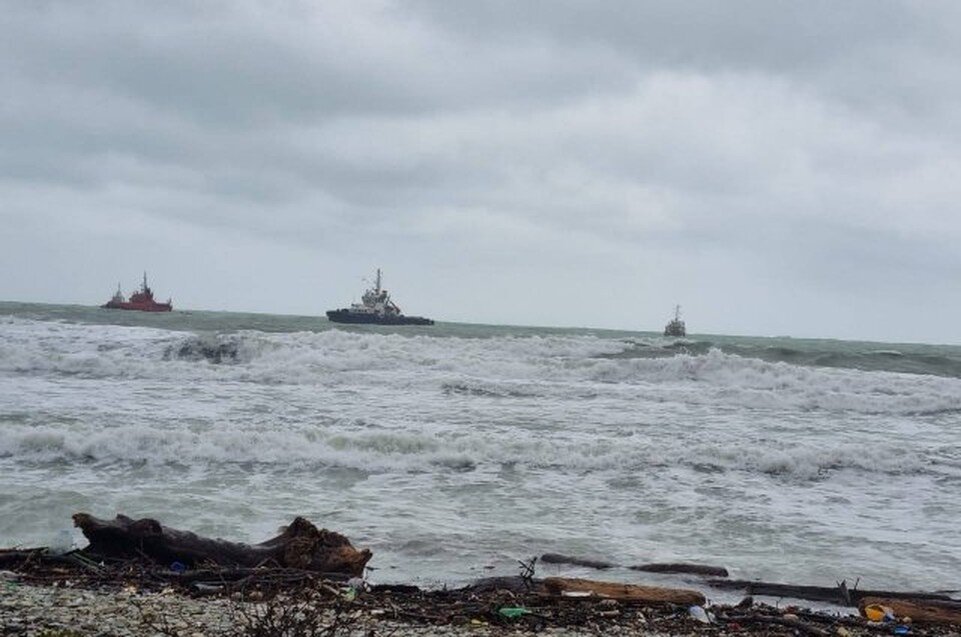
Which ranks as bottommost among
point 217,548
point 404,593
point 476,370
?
point 404,593

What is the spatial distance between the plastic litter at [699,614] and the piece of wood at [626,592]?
0.30ft

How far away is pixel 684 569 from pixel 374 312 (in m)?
62.1

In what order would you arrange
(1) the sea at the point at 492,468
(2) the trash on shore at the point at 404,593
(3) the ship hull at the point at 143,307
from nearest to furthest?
(2) the trash on shore at the point at 404,593
(1) the sea at the point at 492,468
(3) the ship hull at the point at 143,307

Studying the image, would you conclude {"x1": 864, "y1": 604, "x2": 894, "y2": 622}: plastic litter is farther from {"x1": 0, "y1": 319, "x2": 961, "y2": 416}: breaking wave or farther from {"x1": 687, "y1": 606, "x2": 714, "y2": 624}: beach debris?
{"x1": 0, "y1": 319, "x2": 961, "y2": 416}: breaking wave

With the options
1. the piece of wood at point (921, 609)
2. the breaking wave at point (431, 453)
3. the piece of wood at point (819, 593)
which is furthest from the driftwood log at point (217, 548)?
the breaking wave at point (431, 453)

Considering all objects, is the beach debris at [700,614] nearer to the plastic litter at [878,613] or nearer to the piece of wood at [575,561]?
the plastic litter at [878,613]

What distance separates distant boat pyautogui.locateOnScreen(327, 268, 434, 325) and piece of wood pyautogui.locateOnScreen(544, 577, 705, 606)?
6192 cm

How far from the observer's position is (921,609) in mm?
5906

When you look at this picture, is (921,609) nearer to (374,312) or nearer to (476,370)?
(476,370)

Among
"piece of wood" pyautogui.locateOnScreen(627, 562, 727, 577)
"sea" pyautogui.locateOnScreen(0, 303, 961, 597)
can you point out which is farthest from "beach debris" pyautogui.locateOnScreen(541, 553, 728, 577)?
"sea" pyautogui.locateOnScreen(0, 303, 961, 597)

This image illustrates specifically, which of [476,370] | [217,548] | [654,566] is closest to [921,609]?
[654,566]

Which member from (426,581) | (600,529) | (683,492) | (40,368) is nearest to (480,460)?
(683,492)

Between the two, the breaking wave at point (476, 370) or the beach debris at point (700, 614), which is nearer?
the beach debris at point (700, 614)

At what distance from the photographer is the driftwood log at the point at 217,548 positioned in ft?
20.5
